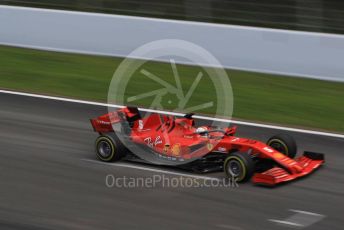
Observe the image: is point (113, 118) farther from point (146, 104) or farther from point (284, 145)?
point (146, 104)

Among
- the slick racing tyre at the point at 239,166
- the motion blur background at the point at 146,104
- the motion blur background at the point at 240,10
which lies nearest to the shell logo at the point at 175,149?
the motion blur background at the point at 146,104

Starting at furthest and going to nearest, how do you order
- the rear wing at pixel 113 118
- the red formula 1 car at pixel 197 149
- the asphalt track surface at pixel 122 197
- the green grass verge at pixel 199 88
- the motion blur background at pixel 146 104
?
1. the green grass verge at pixel 199 88
2. the rear wing at pixel 113 118
3. the red formula 1 car at pixel 197 149
4. the motion blur background at pixel 146 104
5. the asphalt track surface at pixel 122 197

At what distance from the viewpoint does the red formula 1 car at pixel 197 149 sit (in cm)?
965

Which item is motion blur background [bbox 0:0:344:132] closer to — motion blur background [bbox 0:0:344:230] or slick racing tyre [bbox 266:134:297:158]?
motion blur background [bbox 0:0:344:230]

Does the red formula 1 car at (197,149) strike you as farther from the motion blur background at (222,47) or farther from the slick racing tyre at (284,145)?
the motion blur background at (222,47)

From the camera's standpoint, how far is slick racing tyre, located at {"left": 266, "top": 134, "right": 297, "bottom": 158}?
1027 cm

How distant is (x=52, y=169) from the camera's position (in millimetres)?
10445

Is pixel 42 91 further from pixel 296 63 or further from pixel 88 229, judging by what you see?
Answer: pixel 88 229

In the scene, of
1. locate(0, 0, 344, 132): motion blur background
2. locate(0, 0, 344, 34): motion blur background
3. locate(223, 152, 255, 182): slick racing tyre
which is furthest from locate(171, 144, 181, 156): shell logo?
locate(0, 0, 344, 34): motion blur background

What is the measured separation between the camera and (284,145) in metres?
Answer: 10.3

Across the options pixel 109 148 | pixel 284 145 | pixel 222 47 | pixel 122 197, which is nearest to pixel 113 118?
pixel 109 148

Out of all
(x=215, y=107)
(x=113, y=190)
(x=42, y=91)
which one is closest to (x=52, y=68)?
(x=42, y=91)

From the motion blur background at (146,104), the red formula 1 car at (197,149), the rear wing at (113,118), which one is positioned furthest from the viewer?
the rear wing at (113,118)

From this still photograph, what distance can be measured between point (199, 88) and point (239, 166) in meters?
5.99
